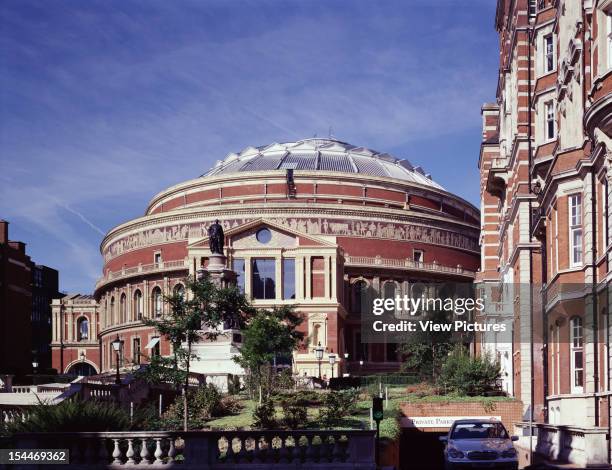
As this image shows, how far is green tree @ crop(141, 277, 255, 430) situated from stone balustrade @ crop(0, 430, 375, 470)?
16.8 metres

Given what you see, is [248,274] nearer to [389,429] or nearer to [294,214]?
[294,214]

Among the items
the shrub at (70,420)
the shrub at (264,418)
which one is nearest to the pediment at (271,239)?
the shrub at (264,418)

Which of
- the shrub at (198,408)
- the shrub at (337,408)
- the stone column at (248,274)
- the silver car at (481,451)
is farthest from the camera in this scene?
the stone column at (248,274)

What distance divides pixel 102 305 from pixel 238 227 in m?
28.7

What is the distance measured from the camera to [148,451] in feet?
74.4

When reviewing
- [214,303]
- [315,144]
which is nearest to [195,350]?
[214,303]

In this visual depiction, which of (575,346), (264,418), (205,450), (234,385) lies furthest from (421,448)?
(205,450)

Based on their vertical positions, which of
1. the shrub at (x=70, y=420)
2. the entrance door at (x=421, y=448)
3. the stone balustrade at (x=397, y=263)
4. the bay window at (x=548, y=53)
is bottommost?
the entrance door at (x=421, y=448)

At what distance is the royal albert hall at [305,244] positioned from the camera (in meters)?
97.4

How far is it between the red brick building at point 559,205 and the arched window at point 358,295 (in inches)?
1976

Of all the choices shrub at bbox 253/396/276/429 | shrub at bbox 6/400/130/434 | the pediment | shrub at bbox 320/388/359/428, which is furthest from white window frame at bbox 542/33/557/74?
the pediment

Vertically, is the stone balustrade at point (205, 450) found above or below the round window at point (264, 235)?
below

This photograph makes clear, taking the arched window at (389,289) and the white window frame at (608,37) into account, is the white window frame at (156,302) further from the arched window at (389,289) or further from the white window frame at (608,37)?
the white window frame at (608,37)

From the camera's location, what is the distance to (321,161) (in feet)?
393
